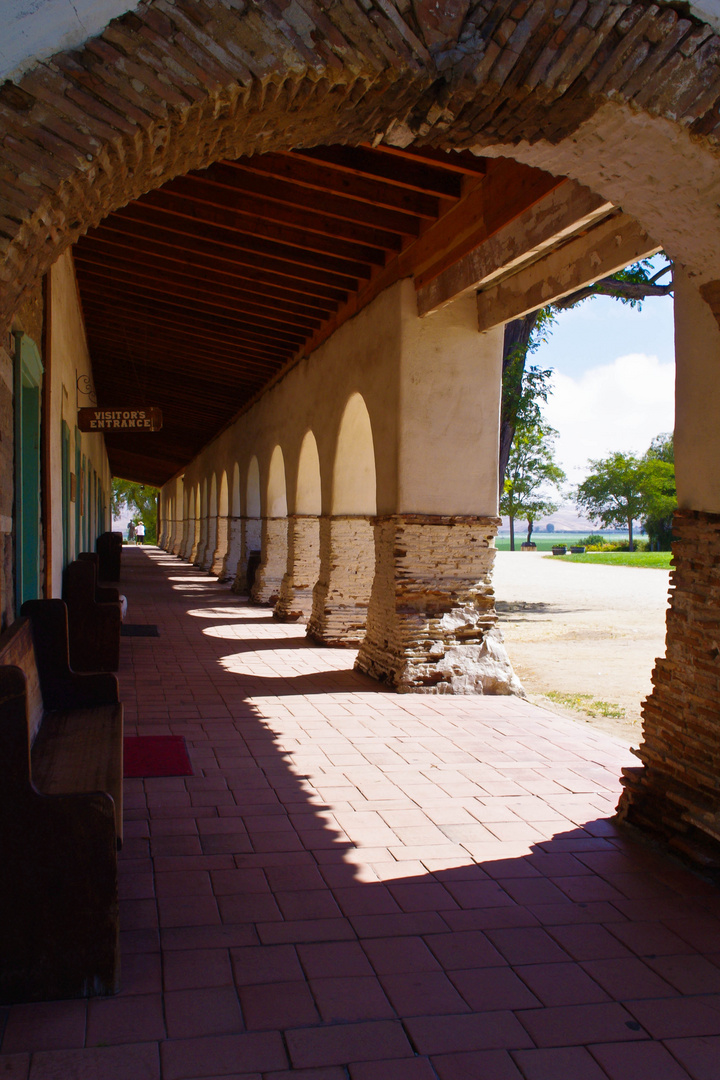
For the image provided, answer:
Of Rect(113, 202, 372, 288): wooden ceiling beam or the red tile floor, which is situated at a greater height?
Rect(113, 202, 372, 288): wooden ceiling beam

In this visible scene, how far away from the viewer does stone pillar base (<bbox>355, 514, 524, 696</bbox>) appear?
7438 millimetres

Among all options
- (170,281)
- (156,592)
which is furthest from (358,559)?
(156,592)

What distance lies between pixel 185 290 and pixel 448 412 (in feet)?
13.7

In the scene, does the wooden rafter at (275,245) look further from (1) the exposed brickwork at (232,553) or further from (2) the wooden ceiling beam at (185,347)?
(1) the exposed brickwork at (232,553)

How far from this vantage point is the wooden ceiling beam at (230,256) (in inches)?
326

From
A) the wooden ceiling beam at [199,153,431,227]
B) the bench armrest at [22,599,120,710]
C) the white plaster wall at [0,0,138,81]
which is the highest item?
the wooden ceiling beam at [199,153,431,227]

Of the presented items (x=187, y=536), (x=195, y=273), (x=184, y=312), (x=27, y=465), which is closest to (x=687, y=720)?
(x=27, y=465)

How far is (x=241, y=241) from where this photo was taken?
8.30 meters

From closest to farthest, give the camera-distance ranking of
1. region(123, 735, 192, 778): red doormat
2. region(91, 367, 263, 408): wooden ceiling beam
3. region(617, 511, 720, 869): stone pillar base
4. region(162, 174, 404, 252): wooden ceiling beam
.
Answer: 1. region(617, 511, 720, 869): stone pillar base
2. region(123, 735, 192, 778): red doormat
3. region(162, 174, 404, 252): wooden ceiling beam
4. region(91, 367, 263, 408): wooden ceiling beam

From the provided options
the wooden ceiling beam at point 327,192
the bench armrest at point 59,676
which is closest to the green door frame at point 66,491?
A: the wooden ceiling beam at point 327,192

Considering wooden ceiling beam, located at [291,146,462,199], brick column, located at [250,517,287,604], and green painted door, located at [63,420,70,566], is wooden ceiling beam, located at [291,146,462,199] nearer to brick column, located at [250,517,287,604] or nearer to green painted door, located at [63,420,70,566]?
green painted door, located at [63,420,70,566]

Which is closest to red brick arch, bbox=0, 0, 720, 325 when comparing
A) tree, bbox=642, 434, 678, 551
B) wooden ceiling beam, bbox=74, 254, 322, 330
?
wooden ceiling beam, bbox=74, 254, 322, 330

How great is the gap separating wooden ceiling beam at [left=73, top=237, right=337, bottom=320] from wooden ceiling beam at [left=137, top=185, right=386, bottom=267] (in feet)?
3.47

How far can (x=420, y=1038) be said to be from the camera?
249cm
